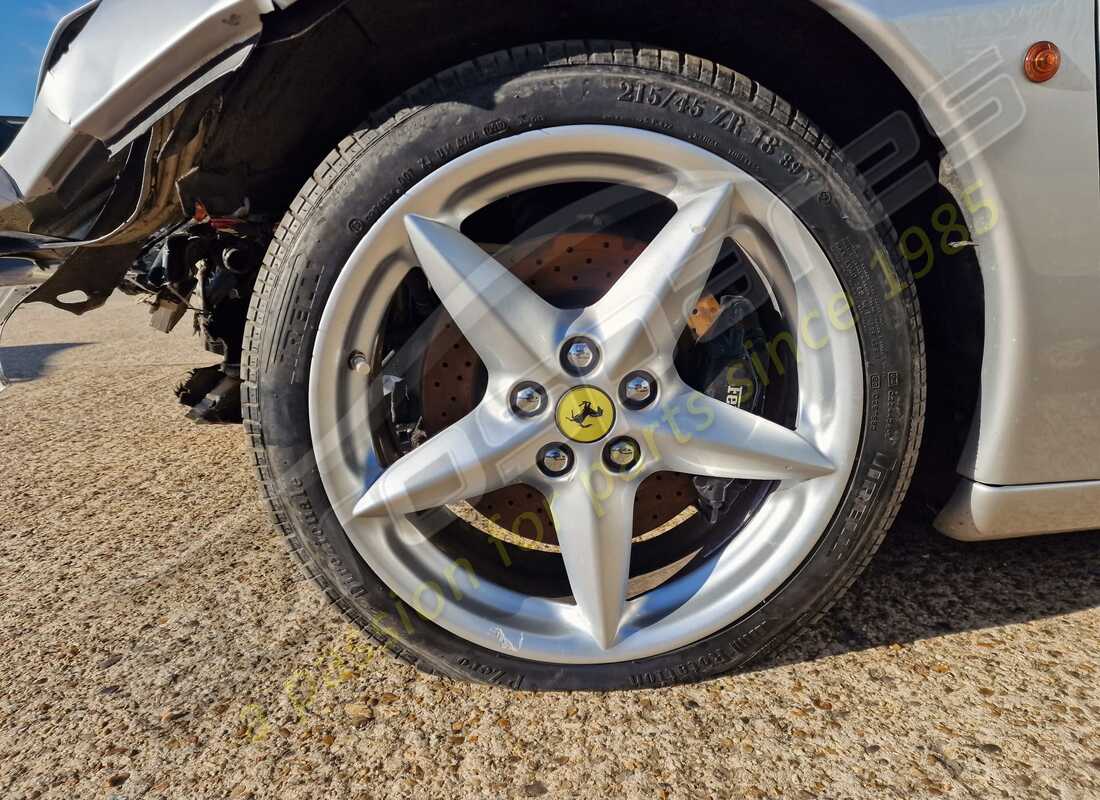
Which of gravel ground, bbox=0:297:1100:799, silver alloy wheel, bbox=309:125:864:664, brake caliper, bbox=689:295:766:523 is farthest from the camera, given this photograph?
brake caliper, bbox=689:295:766:523

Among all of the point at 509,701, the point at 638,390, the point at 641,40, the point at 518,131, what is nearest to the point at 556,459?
the point at 638,390

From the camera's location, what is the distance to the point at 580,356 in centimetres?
126

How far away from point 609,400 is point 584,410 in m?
0.05

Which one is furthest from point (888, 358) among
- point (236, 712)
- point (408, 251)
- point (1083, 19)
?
point (236, 712)

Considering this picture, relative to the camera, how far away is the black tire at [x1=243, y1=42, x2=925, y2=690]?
1.20 m

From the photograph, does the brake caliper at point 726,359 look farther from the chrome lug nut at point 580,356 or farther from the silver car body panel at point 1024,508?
the silver car body panel at point 1024,508

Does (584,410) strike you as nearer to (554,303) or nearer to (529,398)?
(529,398)

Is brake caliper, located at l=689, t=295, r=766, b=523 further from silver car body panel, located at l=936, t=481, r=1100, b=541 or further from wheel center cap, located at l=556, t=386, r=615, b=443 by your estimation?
silver car body panel, located at l=936, t=481, r=1100, b=541

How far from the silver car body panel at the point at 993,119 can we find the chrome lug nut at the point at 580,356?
720mm

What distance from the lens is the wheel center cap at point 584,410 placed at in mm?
1256

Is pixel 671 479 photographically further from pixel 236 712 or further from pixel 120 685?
pixel 120 685

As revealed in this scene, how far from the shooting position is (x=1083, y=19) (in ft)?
3.62

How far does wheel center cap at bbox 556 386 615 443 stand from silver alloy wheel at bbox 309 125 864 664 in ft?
0.05

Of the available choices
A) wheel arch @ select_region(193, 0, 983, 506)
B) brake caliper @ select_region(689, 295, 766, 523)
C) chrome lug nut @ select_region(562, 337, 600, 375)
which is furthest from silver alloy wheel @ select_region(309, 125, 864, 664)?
wheel arch @ select_region(193, 0, 983, 506)
